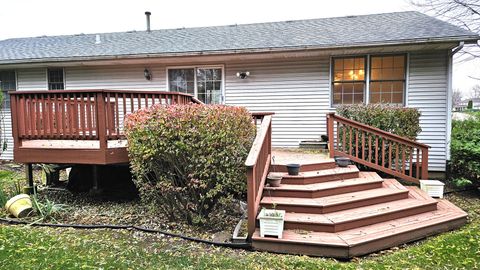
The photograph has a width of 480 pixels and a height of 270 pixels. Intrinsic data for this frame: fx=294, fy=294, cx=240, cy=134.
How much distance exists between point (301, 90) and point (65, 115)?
17.7 ft

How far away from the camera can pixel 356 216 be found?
387 centimetres

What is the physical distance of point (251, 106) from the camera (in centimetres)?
808

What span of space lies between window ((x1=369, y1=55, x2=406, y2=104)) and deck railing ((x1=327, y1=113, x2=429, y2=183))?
5.79ft

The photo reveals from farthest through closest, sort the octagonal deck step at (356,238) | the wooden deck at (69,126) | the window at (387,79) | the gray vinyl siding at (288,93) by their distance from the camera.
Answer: the gray vinyl siding at (288,93) → the window at (387,79) → the wooden deck at (69,126) → the octagonal deck step at (356,238)

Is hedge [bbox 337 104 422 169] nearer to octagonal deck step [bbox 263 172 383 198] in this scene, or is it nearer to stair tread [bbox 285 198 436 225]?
octagonal deck step [bbox 263 172 383 198]

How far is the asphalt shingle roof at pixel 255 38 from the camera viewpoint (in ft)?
22.5

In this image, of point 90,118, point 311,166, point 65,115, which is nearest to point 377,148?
point 311,166

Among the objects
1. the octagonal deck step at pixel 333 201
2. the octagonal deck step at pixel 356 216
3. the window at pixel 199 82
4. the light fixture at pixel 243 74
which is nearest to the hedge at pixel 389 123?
the octagonal deck step at pixel 333 201

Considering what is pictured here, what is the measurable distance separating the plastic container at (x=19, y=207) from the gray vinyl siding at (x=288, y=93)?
17.1 feet

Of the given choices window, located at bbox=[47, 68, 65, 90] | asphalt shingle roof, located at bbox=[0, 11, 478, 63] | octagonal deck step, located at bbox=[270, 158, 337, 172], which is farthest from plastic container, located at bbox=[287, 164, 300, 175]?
window, located at bbox=[47, 68, 65, 90]

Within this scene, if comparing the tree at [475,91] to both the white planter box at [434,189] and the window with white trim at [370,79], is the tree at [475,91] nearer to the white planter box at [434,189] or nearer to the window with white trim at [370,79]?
the window with white trim at [370,79]

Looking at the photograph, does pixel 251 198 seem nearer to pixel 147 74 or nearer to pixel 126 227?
pixel 126 227

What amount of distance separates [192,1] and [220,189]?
2502 centimetres

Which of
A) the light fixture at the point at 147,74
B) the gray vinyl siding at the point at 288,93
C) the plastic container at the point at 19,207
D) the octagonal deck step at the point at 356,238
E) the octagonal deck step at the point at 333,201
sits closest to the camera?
the octagonal deck step at the point at 356,238
